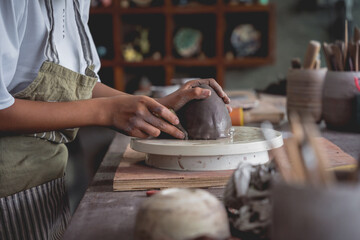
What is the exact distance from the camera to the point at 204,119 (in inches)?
44.4

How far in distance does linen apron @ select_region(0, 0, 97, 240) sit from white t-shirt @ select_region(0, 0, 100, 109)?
0.10 ft

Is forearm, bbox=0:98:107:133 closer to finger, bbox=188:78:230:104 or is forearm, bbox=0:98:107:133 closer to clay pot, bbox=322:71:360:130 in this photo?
finger, bbox=188:78:230:104

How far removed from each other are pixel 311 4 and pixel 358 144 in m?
3.23

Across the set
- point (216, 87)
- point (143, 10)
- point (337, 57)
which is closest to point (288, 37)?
point (143, 10)

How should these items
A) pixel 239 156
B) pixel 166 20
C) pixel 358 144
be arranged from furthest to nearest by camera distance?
pixel 166 20 < pixel 358 144 < pixel 239 156

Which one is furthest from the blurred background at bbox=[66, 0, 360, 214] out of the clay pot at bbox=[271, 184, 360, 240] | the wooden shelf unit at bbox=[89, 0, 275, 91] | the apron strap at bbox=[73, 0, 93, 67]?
the clay pot at bbox=[271, 184, 360, 240]

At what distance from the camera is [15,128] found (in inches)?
42.7

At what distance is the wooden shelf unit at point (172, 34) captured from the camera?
3.99 meters

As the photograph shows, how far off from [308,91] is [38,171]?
3.93 ft

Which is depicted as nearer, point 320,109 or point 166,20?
point 320,109

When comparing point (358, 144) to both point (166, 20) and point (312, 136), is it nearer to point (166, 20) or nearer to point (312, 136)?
point (312, 136)

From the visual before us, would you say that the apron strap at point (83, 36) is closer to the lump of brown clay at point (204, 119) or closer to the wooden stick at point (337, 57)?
the lump of brown clay at point (204, 119)

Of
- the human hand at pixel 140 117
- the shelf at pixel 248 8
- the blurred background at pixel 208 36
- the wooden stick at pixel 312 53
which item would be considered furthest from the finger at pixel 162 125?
the shelf at pixel 248 8

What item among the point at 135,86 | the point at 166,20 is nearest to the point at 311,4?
the point at 166,20
